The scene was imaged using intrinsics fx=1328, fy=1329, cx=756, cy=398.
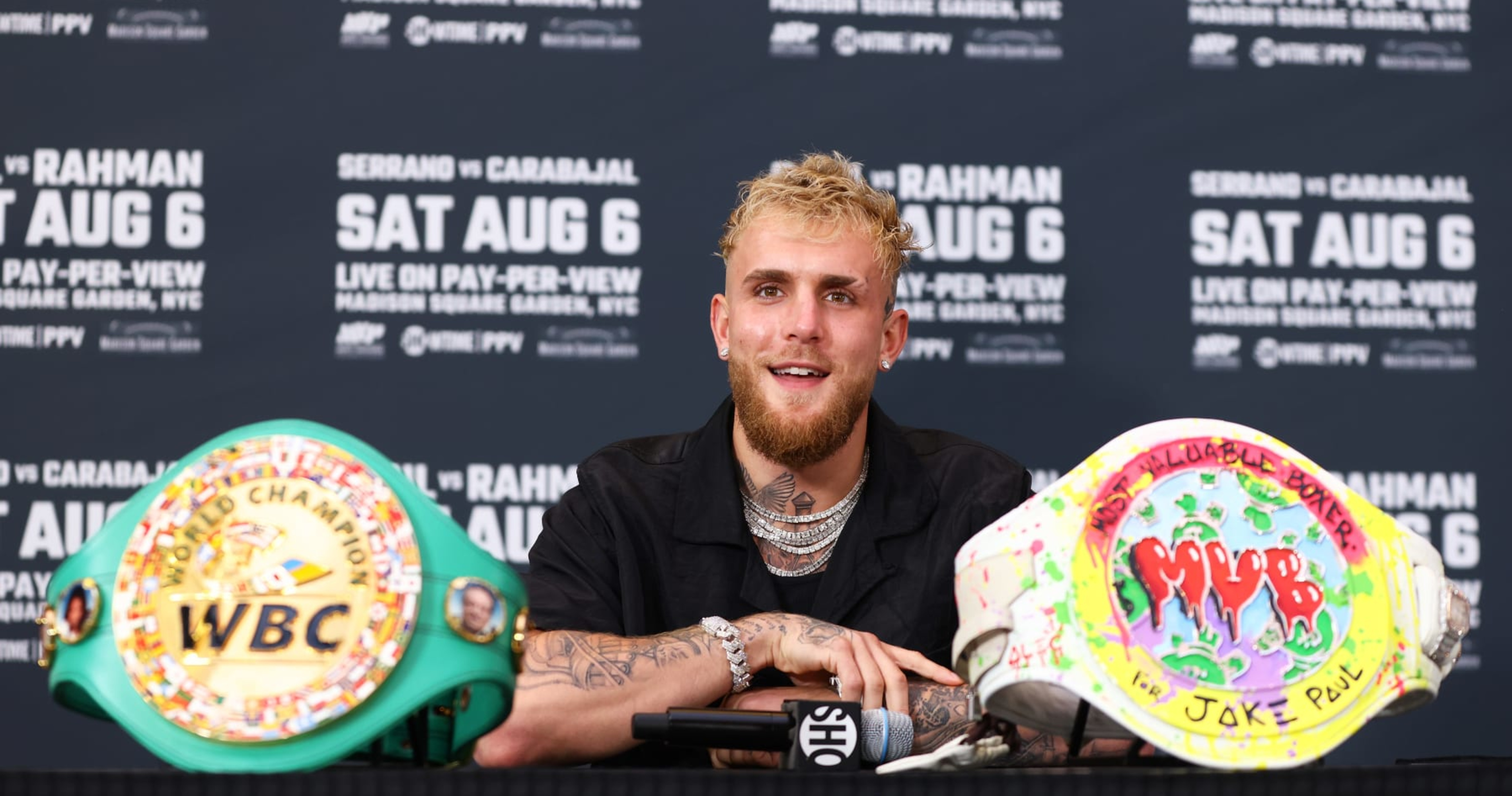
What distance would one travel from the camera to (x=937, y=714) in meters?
1.38

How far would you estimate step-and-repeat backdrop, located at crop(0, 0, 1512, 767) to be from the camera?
2.38 meters

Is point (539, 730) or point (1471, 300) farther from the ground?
point (1471, 300)

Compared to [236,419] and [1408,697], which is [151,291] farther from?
[1408,697]

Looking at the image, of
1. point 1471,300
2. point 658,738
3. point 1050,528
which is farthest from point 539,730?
point 1471,300

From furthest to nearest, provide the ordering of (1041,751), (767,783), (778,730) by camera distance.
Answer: (1041,751), (778,730), (767,783)

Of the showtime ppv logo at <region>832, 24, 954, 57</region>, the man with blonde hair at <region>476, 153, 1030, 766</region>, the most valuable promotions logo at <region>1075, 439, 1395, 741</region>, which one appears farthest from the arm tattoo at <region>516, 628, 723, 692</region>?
the showtime ppv logo at <region>832, 24, 954, 57</region>

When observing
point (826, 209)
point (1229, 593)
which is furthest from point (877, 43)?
point (1229, 593)

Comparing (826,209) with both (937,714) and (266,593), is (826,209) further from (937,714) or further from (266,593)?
(266,593)

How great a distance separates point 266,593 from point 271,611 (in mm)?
12

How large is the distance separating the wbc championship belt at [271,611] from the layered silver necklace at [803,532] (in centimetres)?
89

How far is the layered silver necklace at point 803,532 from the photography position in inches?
69.0

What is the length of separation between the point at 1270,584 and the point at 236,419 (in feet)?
6.41

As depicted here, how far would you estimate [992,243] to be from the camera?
2504 millimetres

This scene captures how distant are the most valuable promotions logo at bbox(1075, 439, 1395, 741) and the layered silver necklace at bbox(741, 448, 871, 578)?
848 mm
